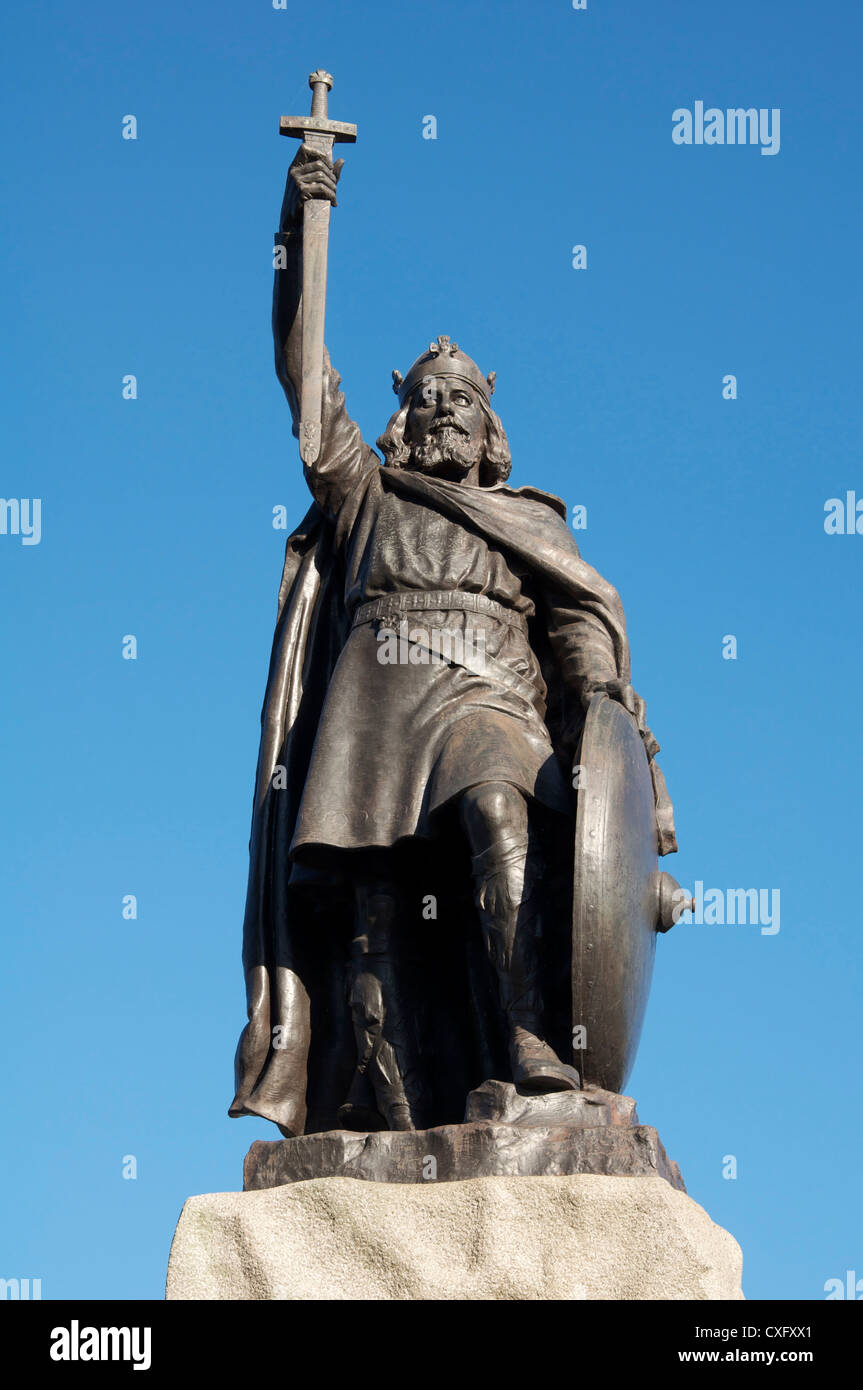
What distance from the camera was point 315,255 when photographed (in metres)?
9.09

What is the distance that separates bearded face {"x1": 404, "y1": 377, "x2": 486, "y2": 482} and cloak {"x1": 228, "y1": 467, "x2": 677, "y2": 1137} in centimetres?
15

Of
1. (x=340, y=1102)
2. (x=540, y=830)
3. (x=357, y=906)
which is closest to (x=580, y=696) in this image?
(x=540, y=830)

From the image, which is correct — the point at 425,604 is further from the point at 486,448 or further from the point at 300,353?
the point at 300,353

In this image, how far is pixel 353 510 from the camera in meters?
9.63

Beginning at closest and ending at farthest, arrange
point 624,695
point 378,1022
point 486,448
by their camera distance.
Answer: point 378,1022 → point 624,695 → point 486,448

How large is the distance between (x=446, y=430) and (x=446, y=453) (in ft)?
0.43

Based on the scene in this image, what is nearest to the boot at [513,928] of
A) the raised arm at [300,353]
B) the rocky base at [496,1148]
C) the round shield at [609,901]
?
the round shield at [609,901]

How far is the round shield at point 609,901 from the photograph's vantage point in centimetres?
794

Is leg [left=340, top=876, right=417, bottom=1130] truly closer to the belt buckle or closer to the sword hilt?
the belt buckle

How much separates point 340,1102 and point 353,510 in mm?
2890

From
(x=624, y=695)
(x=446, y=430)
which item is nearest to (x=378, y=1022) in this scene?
(x=624, y=695)

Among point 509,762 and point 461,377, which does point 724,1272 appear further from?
point 461,377

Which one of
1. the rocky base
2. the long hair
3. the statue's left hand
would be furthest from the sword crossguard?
the rocky base

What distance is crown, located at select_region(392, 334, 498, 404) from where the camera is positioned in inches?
393
